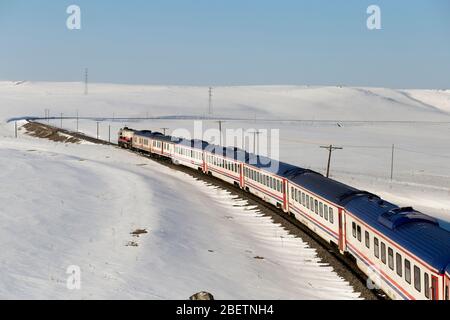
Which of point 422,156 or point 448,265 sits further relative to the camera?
point 422,156

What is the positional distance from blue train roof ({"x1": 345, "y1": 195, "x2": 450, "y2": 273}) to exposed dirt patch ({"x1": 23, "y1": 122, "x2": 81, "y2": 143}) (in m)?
78.6

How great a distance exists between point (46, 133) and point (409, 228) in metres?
106

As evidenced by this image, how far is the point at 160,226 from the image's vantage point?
86.2 ft

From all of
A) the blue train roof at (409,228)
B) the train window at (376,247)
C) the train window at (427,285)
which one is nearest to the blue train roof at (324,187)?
the blue train roof at (409,228)

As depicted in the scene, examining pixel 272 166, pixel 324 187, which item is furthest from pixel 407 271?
pixel 272 166

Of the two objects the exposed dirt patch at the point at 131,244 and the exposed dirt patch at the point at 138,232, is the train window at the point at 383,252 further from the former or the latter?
the exposed dirt patch at the point at 138,232

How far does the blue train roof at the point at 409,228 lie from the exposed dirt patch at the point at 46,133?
3094 inches

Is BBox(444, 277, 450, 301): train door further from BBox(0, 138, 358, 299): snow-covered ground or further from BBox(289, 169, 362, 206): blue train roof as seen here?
BBox(289, 169, 362, 206): blue train roof

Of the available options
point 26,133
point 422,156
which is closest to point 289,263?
point 422,156

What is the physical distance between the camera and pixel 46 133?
113 meters

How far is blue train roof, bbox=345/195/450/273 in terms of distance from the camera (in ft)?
46.8

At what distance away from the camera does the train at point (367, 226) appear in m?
14.6
